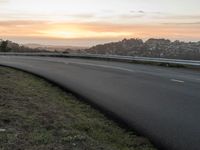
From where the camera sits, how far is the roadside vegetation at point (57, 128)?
29.4 feet

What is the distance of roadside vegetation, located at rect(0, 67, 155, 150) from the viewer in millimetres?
8953

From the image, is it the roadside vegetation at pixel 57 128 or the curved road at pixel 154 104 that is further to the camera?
the curved road at pixel 154 104

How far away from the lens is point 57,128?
1047 centimetres

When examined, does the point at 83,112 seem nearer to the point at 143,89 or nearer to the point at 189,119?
the point at 189,119

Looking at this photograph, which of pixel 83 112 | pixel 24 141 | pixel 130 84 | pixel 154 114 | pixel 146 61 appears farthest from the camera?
pixel 146 61

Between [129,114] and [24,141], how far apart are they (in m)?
4.18

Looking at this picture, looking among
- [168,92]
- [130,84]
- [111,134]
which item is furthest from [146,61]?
[111,134]

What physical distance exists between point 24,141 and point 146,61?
31.3 metres

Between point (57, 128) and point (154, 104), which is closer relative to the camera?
point (57, 128)

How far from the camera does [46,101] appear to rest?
1498 centimetres

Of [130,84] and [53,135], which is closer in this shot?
[53,135]

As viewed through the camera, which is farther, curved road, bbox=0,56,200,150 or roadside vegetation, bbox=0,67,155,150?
curved road, bbox=0,56,200,150

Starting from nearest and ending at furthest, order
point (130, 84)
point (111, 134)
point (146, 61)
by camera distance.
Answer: point (111, 134), point (130, 84), point (146, 61)

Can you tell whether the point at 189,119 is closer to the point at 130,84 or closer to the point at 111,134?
the point at 111,134
